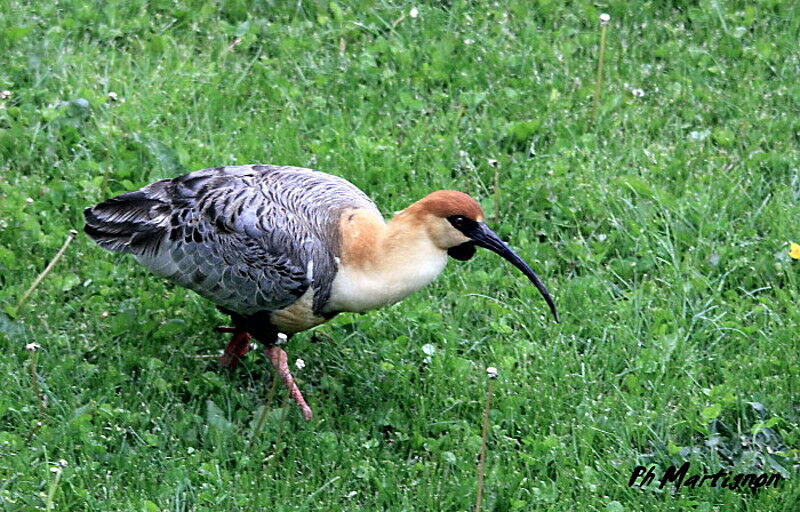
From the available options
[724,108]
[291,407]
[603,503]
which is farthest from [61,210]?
[724,108]

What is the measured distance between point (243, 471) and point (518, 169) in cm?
252

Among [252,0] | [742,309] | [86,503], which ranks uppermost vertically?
[252,0]

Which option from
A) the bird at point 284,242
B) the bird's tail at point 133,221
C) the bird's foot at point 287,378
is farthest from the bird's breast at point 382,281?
the bird's tail at point 133,221

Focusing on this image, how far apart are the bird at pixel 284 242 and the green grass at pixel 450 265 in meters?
0.43

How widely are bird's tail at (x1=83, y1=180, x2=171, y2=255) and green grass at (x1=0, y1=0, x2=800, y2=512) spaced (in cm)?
42

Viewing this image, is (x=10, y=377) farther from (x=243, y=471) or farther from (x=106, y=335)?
(x=243, y=471)

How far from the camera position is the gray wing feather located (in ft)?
17.1

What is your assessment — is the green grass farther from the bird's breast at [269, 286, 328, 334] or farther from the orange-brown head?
the orange-brown head

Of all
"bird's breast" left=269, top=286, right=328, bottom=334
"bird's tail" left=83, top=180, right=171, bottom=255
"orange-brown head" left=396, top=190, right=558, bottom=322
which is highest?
"orange-brown head" left=396, top=190, right=558, bottom=322

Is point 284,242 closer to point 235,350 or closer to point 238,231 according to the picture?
point 238,231

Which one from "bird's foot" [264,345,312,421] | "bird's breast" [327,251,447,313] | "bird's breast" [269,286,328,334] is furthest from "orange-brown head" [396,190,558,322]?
"bird's foot" [264,345,312,421]

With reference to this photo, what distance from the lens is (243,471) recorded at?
200 inches

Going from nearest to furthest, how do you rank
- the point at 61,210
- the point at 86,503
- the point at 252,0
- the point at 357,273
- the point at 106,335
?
the point at 86,503
the point at 357,273
the point at 106,335
the point at 61,210
the point at 252,0

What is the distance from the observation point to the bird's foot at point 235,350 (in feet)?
18.6
